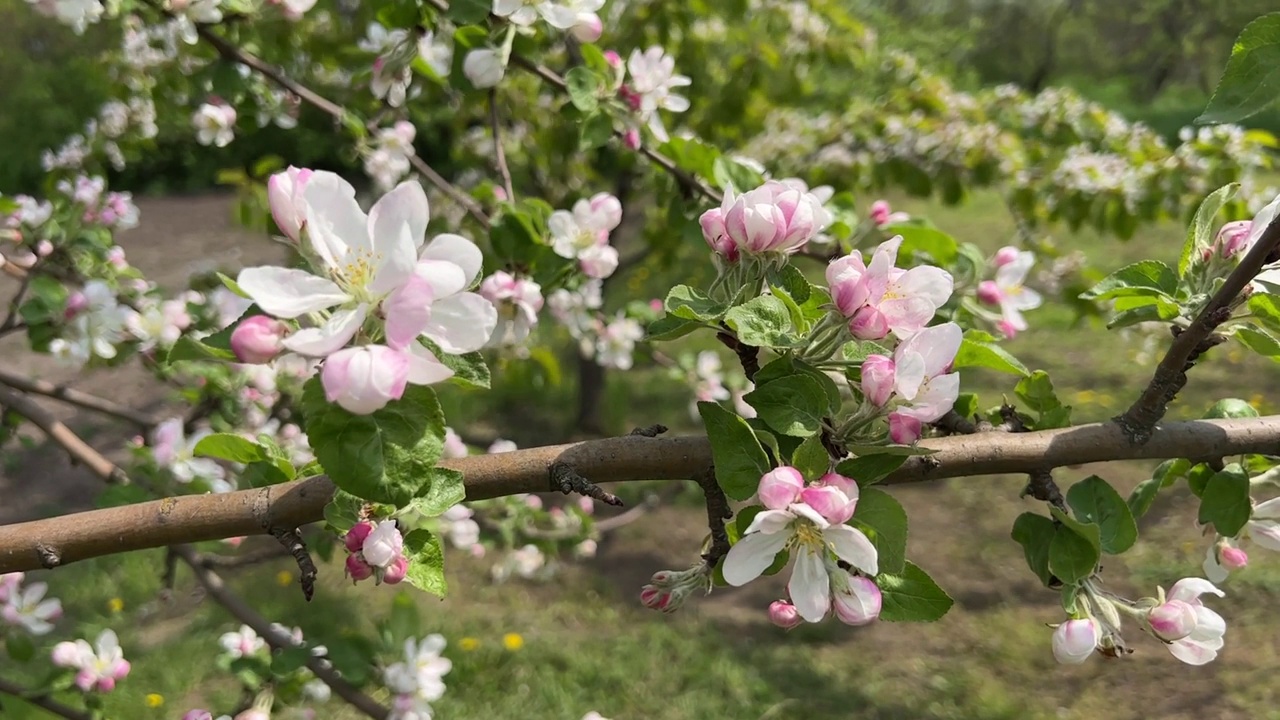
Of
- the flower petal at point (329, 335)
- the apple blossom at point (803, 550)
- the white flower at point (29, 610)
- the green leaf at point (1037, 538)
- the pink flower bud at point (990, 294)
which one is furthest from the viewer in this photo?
the white flower at point (29, 610)

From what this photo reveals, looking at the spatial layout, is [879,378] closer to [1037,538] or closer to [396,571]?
[1037,538]

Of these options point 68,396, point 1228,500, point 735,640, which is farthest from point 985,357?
point 735,640

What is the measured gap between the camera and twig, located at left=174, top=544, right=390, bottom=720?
1447mm

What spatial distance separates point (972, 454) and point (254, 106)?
165cm

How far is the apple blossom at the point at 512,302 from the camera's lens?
1337 mm

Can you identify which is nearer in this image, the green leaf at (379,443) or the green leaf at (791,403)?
the green leaf at (379,443)

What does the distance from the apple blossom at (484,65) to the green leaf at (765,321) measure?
33.4 inches

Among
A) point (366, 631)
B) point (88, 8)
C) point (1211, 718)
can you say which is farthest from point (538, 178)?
point (1211, 718)

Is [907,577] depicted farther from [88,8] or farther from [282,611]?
[282,611]

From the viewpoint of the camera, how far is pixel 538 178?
4.25 metres

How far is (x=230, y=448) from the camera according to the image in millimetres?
882

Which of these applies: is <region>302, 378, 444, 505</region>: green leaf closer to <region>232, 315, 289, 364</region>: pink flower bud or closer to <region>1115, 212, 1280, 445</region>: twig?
<region>232, 315, 289, 364</region>: pink flower bud

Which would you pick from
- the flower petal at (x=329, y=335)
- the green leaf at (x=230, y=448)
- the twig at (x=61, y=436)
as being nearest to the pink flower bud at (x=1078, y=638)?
the flower petal at (x=329, y=335)

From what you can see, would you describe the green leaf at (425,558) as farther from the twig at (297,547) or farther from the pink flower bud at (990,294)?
the pink flower bud at (990,294)
